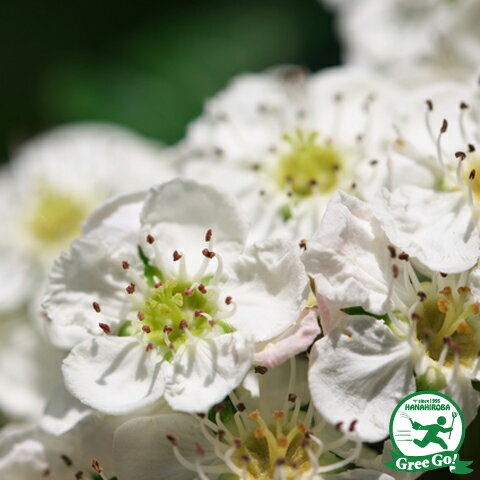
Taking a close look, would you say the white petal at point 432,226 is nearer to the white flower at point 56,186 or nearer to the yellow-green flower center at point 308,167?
the yellow-green flower center at point 308,167

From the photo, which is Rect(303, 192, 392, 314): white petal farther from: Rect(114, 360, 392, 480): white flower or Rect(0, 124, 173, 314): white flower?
Rect(0, 124, 173, 314): white flower

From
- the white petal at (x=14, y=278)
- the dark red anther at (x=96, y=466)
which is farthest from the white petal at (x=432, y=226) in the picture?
the white petal at (x=14, y=278)

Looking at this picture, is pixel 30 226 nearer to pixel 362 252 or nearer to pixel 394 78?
pixel 394 78

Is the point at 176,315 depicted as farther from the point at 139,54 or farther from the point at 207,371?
the point at 139,54

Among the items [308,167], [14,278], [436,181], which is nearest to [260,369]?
[436,181]

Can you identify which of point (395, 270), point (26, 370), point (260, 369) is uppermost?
point (395, 270)

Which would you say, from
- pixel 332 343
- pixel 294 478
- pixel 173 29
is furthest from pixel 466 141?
pixel 173 29
